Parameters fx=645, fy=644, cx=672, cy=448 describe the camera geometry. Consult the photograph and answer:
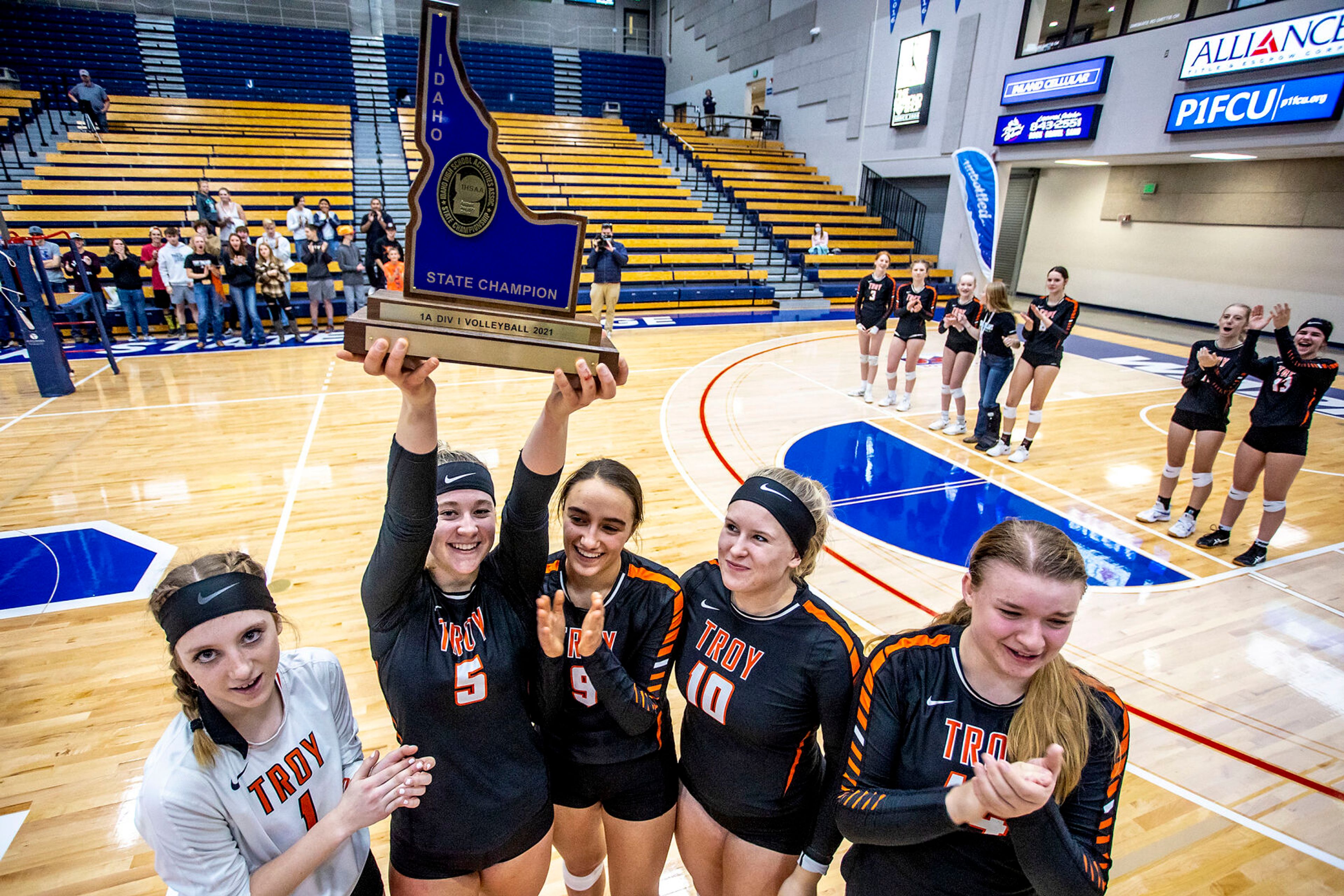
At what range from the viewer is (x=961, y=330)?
22.6 ft

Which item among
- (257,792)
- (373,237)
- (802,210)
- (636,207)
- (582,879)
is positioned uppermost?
(802,210)

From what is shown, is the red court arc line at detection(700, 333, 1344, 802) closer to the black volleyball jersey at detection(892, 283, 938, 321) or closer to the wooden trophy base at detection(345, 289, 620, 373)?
the wooden trophy base at detection(345, 289, 620, 373)

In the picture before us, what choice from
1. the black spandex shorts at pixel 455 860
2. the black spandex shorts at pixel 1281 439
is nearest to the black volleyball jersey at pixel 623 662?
the black spandex shorts at pixel 455 860

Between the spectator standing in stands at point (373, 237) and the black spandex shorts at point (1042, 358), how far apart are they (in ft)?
31.0

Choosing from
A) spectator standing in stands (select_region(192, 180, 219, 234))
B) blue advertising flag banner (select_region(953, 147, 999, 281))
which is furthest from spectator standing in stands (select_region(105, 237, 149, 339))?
blue advertising flag banner (select_region(953, 147, 999, 281))

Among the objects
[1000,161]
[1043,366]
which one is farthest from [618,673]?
[1000,161]

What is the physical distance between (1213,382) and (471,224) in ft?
17.9

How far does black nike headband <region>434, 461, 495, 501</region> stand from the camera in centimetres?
165

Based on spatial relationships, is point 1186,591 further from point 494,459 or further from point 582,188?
point 582,188

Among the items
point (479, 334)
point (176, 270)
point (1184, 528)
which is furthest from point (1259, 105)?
point (176, 270)

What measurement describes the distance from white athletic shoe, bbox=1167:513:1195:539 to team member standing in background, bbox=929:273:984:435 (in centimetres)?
239

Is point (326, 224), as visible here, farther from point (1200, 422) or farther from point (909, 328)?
point (1200, 422)

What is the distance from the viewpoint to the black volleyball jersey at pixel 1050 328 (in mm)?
5996

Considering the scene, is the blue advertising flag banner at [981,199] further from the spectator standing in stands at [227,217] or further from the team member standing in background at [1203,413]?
the spectator standing in stands at [227,217]
